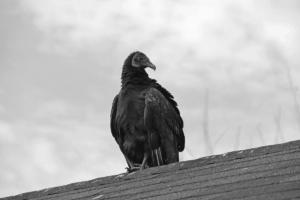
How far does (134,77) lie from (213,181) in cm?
322

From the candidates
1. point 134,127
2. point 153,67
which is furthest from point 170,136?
point 153,67

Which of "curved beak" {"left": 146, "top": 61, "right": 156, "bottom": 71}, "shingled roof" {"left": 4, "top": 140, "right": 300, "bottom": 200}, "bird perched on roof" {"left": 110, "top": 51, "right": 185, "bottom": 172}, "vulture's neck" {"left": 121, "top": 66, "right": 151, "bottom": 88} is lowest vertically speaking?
"shingled roof" {"left": 4, "top": 140, "right": 300, "bottom": 200}

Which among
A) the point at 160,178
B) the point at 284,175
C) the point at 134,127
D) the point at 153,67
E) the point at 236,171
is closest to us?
the point at 284,175

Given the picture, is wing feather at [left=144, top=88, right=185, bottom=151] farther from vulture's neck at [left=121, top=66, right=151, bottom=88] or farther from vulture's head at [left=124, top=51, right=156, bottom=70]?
vulture's head at [left=124, top=51, right=156, bottom=70]

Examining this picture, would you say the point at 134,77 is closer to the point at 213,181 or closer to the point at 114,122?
the point at 114,122

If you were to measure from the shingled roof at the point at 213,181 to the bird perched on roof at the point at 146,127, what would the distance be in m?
1.87

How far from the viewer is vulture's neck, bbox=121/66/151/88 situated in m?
7.72

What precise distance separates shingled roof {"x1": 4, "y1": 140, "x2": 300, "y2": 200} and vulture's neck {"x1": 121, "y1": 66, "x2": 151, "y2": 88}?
230cm

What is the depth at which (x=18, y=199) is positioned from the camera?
568cm

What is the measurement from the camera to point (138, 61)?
8.02 meters

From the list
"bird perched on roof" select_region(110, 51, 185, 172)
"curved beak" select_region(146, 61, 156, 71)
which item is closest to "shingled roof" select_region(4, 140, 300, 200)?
"bird perched on roof" select_region(110, 51, 185, 172)

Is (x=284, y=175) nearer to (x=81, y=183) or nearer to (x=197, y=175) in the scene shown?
(x=197, y=175)

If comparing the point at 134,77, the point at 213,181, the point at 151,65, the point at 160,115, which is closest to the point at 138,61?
the point at 151,65

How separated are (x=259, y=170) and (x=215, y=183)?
0.27 meters
